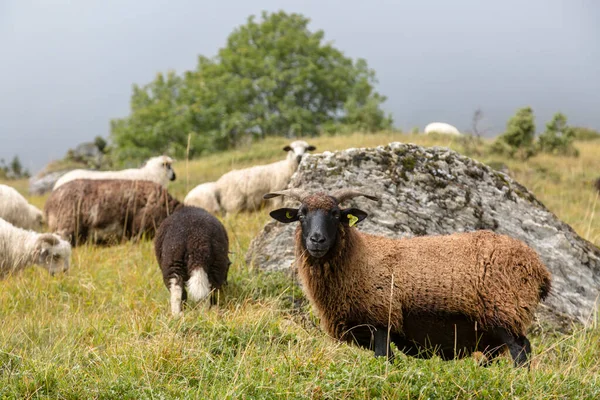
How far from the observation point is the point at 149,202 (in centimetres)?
1118

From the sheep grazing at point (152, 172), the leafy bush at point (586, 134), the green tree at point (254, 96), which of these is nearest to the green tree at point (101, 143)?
the green tree at point (254, 96)

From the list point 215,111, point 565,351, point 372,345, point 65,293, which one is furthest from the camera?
point 215,111

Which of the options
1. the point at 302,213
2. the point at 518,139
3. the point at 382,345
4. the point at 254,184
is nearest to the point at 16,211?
the point at 254,184

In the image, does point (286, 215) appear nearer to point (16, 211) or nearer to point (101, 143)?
point (16, 211)

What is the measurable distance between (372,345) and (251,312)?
1.67 metres

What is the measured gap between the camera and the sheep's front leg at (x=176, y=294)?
265 inches

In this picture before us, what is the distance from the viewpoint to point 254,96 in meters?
42.8

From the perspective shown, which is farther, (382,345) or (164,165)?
(164,165)

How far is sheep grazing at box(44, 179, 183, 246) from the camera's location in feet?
36.2

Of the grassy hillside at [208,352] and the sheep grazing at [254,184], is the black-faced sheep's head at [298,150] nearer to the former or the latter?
the sheep grazing at [254,184]

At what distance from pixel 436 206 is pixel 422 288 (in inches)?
110

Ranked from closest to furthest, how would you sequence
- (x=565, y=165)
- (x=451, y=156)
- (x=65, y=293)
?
(x=65, y=293)
(x=451, y=156)
(x=565, y=165)

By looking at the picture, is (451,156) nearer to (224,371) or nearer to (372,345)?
(372,345)

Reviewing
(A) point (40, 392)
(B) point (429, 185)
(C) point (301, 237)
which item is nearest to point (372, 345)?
(C) point (301, 237)
